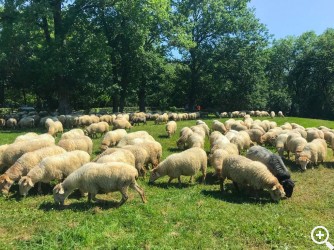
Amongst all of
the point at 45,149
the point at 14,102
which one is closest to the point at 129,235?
the point at 45,149

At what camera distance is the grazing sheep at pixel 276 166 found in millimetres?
11836

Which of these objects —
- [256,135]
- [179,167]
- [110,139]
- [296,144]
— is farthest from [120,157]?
[256,135]

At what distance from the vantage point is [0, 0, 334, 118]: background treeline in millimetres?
32562


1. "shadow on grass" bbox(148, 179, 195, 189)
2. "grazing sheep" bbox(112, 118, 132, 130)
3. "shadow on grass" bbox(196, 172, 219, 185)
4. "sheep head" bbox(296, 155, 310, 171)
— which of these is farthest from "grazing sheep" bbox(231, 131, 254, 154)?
"grazing sheep" bbox(112, 118, 132, 130)

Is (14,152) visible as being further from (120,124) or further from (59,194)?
(120,124)

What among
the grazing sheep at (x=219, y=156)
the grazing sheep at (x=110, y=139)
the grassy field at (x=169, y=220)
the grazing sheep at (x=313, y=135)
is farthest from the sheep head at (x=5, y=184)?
the grazing sheep at (x=313, y=135)

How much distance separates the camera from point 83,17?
34625 millimetres

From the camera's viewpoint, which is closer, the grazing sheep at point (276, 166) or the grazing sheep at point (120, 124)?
the grazing sheep at point (276, 166)

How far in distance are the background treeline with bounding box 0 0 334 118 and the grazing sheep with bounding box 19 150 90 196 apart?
65.3 feet

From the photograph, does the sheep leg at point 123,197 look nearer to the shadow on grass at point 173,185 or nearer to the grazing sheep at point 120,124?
the shadow on grass at point 173,185

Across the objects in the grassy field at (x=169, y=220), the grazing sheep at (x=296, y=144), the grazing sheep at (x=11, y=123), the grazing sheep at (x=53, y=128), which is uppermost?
the grazing sheep at (x=296, y=144)

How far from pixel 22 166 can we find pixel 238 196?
281 inches

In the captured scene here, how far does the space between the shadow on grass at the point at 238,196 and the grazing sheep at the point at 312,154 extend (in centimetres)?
427

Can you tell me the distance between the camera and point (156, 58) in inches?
1603
